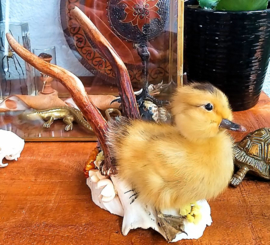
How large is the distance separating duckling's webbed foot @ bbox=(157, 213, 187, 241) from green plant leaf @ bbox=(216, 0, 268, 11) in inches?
18.6

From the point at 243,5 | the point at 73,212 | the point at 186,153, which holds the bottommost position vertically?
the point at 73,212

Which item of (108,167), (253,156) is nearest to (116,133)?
(108,167)

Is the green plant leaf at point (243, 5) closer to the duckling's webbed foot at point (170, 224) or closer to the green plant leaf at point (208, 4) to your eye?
the green plant leaf at point (208, 4)

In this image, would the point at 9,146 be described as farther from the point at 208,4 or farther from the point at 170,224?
the point at 208,4

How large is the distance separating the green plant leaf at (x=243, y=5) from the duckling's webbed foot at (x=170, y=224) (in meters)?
0.47

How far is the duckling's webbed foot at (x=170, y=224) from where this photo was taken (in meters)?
0.42

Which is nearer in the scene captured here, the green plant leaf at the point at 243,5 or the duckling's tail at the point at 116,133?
the duckling's tail at the point at 116,133

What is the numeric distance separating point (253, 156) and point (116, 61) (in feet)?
0.89

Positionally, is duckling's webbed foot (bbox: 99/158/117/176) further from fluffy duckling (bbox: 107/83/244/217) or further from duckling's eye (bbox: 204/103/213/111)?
duckling's eye (bbox: 204/103/213/111)

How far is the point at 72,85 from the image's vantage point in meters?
0.44

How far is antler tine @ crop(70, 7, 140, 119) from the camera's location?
47cm

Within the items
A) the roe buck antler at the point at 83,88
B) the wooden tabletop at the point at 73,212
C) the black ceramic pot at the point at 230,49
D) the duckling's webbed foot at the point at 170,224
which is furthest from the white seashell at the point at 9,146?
the black ceramic pot at the point at 230,49

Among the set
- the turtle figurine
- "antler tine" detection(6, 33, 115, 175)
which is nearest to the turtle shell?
the turtle figurine

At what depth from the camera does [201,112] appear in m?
0.38
